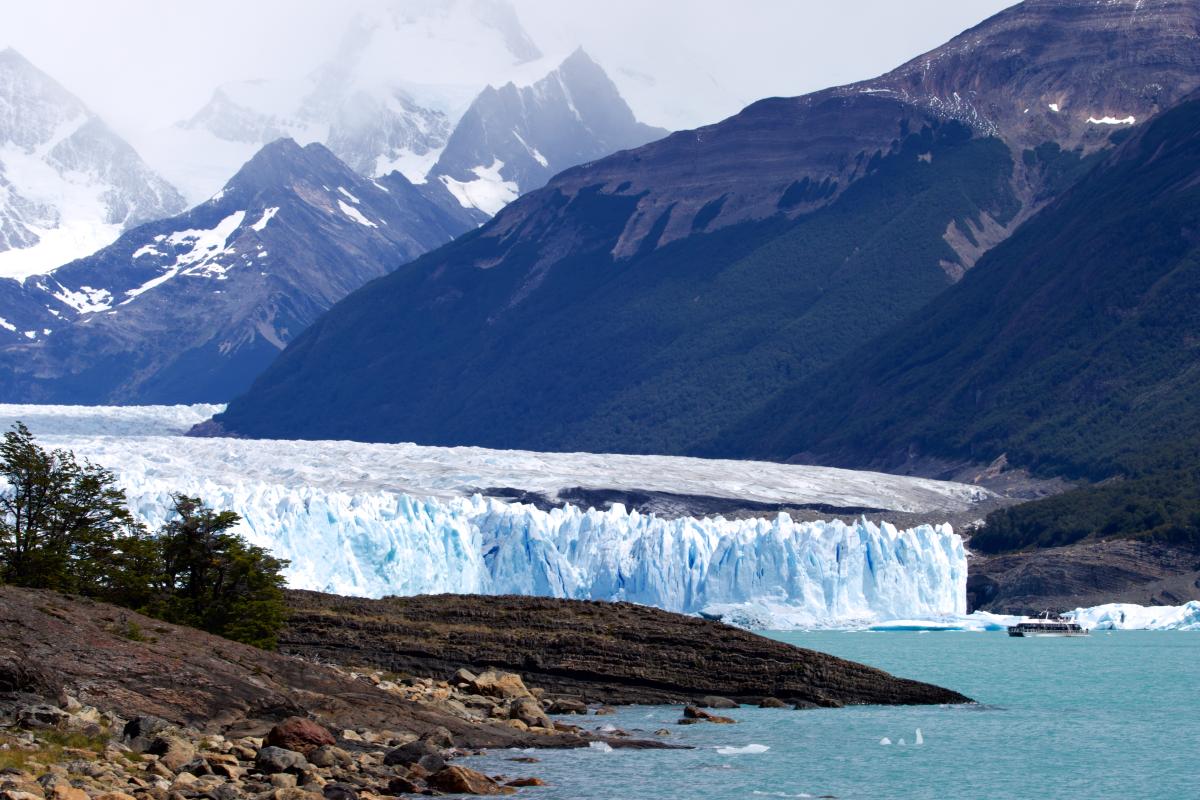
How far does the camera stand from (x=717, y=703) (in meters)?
51.7

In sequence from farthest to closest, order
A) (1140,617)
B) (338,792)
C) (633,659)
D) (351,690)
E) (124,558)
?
(1140,617), (633,659), (124,558), (351,690), (338,792)

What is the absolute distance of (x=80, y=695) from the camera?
118 feet

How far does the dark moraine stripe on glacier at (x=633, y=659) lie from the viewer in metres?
52.1

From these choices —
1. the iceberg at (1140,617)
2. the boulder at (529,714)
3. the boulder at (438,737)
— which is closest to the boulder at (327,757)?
the boulder at (438,737)

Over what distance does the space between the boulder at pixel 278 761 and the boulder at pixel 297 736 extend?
36.0 inches

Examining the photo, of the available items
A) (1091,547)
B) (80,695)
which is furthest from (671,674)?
(1091,547)

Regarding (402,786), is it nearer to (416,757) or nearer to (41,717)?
(416,757)

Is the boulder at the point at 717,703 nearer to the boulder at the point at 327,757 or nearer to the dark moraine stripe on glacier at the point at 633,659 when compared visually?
the dark moraine stripe on glacier at the point at 633,659

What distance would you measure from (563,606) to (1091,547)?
2577 inches

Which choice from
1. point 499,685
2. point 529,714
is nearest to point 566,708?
point 499,685

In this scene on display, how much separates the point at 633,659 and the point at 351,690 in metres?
11.7

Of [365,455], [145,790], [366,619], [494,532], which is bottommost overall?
[145,790]

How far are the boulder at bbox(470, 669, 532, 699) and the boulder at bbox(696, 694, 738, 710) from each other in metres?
4.95

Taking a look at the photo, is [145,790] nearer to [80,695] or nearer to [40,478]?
[80,695]
